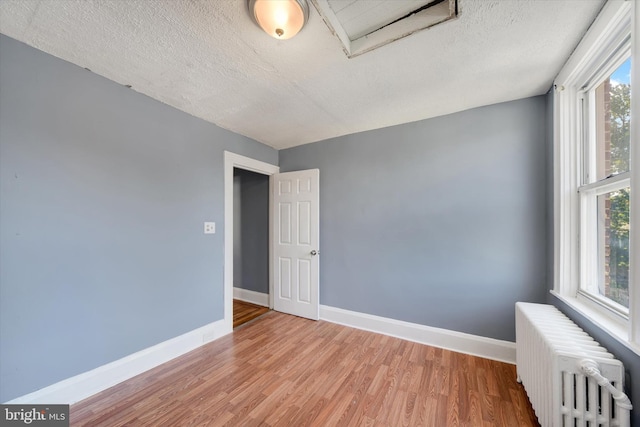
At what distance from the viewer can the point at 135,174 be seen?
6.50 feet

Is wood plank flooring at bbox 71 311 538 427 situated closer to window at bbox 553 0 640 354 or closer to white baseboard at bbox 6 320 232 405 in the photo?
white baseboard at bbox 6 320 232 405

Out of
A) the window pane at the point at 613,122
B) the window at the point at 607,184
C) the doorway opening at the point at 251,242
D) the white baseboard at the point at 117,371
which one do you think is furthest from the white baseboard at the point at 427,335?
the window pane at the point at 613,122

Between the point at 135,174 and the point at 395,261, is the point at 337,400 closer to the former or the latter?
the point at 395,261

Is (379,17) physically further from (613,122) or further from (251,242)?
(251,242)

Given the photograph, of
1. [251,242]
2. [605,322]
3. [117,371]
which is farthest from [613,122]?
[251,242]

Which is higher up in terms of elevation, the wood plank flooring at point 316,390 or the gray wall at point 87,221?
the gray wall at point 87,221

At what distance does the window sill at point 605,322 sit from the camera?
1.07 meters

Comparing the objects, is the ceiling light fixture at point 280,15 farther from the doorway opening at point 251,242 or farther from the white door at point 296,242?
the doorway opening at point 251,242

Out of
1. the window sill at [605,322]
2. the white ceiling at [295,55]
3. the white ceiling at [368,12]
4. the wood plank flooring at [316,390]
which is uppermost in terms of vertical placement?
the white ceiling at [368,12]

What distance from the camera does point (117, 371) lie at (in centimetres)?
183

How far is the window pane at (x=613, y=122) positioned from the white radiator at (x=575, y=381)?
1.00 m

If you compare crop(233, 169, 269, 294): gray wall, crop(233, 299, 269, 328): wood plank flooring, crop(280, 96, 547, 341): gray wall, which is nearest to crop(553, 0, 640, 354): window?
crop(280, 96, 547, 341): gray wall

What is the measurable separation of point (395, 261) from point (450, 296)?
0.63 metres

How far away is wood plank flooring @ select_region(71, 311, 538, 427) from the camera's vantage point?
5.03 ft
